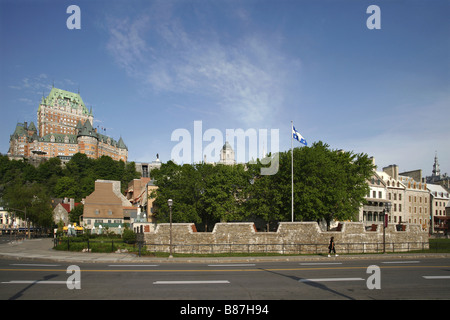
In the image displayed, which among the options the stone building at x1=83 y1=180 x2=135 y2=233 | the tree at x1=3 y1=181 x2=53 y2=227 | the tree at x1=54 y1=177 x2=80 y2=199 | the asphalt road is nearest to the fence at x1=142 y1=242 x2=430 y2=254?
the asphalt road

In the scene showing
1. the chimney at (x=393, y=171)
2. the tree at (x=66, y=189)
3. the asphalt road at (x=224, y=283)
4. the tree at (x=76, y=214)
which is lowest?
the tree at (x=76, y=214)

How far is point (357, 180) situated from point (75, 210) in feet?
238

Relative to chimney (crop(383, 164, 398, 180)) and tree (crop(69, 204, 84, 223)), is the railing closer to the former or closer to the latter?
chimney (crop(383, 164, 398, 180))

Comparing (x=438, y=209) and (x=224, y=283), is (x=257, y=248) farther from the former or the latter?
(x=438, y=209)

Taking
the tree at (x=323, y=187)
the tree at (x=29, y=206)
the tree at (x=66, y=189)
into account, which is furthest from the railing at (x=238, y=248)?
the tree at (x=66, y=189)

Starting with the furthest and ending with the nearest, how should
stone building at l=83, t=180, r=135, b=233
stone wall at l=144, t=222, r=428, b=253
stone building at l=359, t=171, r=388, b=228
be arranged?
stone building at l=359, t=171, r=388, b=228 < stone building at l=83, t=180, r=135, b=233 < stone wall at l=144, t=222, r=428, b=253

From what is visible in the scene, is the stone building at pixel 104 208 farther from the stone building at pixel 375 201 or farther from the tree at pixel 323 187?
the stone building at pixel 375 201

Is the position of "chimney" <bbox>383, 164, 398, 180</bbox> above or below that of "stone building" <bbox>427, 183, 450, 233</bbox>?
above

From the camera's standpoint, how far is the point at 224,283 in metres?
14.8

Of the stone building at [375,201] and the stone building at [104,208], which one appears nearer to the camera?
the stone building at [104,208]

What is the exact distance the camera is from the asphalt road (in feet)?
40.6

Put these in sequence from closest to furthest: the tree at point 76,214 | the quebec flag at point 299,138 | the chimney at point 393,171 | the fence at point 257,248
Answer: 1. the fence at point 257,248
2. the quebec flag at point 299,138
3. the chimney at point 393,171
4. the tree at point 76,214

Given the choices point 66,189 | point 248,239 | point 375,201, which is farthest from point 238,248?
point 66,189

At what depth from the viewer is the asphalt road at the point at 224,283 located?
12389 mm
